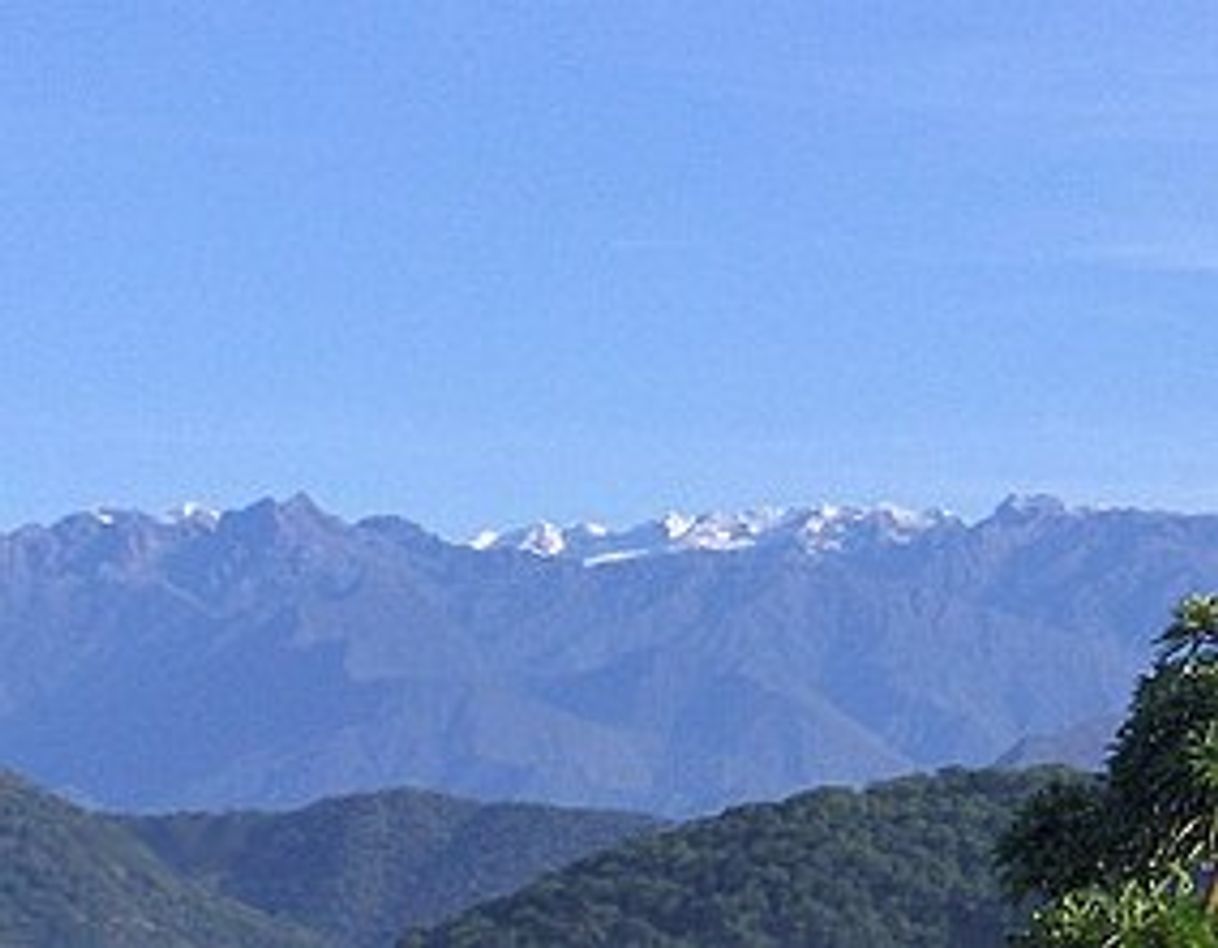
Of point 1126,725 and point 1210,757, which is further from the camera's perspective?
point 1126,725

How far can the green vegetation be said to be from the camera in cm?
3250

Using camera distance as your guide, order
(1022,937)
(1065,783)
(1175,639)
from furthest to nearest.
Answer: (1065,783)
(1175,639)
(1022,937)

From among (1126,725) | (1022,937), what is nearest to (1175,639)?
(1126,725)

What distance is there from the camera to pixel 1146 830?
37.0 m

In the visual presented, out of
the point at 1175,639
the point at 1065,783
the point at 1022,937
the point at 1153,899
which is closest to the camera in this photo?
the point at 1153,899

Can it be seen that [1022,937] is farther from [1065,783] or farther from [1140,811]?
[1065,783]

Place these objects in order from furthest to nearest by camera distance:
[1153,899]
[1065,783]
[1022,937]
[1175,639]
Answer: [1065,783]
[1175,639]
[1022,937]
[1153,899]

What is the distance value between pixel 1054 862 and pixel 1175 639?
3.16 m

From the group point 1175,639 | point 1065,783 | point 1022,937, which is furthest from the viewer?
point 1065,783

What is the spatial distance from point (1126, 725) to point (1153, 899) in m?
6.96

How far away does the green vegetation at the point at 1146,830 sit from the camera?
32.5 metres

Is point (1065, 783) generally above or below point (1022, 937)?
above

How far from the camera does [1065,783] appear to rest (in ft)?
140

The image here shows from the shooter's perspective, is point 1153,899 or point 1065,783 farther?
point 1065,783
